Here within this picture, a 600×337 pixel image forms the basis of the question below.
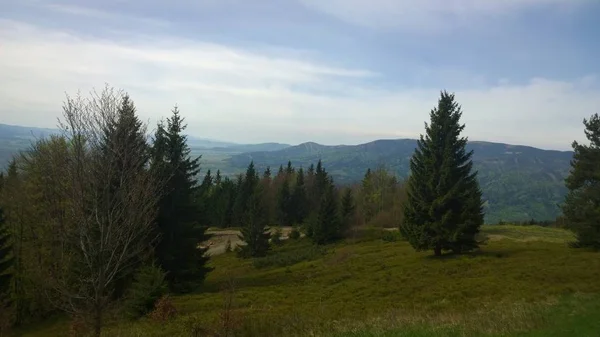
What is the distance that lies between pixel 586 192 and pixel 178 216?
3216 centimetres

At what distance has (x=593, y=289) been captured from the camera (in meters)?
20.2

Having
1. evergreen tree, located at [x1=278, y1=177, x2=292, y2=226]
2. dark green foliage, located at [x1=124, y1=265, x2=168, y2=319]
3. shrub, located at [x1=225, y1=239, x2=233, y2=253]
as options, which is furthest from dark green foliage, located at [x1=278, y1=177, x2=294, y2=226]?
dark green foliage, located at [x1=124, y1=265, x2=168, y2=319]

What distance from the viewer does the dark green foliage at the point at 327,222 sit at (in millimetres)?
62750

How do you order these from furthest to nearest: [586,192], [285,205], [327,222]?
[285,205]
[327,222]
[586,192]

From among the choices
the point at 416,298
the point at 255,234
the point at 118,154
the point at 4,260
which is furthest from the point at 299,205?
the point at 118,154

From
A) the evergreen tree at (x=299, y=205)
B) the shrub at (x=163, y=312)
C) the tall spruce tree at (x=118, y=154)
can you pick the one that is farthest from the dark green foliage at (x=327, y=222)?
the tall spruce tree at (x=118, y=154)

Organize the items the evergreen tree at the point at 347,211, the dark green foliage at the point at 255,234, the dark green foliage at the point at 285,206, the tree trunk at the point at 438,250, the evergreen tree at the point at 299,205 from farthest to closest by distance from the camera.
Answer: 1. the evergreen tree at the point at 299,205
2. the dark green foliage at the point at 285,206
3. the evergreen tree at the point at 347,211
4. the dark green foliage at the point at 255,234
5. the tree trunk at the point at 438,250

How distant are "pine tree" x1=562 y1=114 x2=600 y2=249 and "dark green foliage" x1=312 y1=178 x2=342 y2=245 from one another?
33347mm

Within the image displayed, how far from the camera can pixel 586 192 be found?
33312mm

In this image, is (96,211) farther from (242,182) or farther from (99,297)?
(242,182)

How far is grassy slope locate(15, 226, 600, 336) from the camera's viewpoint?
13.4 metres

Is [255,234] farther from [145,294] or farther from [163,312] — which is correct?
[163,312]

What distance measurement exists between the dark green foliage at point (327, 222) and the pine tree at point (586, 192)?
33.3 m

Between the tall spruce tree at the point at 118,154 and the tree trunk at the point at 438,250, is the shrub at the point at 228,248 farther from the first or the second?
the tall spruce tree at the point at 118,154
